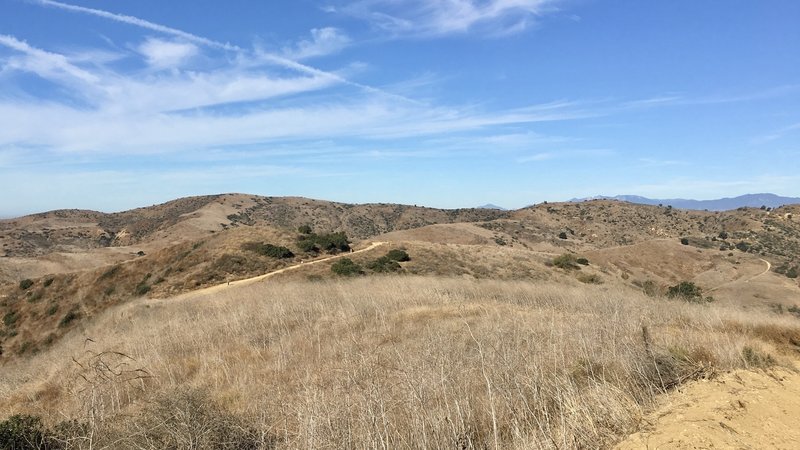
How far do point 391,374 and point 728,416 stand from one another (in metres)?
4.00

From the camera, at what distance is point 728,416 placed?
527cm

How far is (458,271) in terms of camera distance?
33500mm

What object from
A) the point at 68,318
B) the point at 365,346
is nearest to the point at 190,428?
the point at 365,346

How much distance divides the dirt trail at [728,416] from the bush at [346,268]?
2271cm

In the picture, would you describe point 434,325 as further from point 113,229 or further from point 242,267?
point 113,229

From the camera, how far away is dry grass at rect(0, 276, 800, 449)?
5.01m

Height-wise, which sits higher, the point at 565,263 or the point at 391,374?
the point at 391,374

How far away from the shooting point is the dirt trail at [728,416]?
461cm

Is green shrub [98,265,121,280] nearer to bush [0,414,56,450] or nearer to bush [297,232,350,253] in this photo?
bush [297,232,350,253]

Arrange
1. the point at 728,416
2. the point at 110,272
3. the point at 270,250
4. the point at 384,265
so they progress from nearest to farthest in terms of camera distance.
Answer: the point at 728,416 → the point at 384,265 → the point at 110,272 → the point at 270,250

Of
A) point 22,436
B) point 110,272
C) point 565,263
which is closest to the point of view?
point 22,436

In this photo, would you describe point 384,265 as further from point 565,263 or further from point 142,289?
point 565,263

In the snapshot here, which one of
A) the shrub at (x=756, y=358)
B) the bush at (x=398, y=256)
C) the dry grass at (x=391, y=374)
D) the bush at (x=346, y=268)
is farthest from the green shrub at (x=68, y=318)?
the shrub at (x=756, y=358)

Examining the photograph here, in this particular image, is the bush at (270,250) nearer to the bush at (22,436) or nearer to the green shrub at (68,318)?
the green shrub at (68,318)
